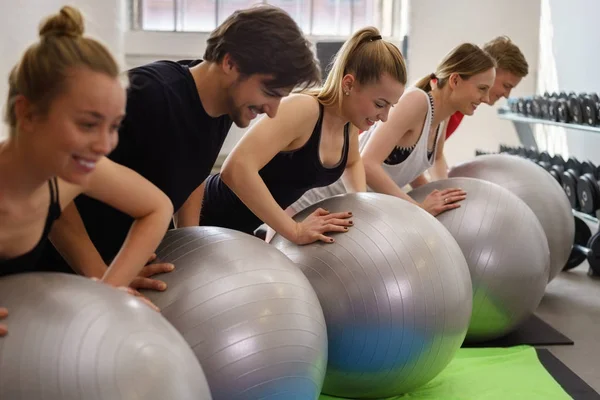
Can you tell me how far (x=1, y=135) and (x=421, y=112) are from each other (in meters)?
1.67

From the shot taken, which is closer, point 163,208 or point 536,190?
point 163,208

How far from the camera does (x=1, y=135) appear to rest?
143 cm

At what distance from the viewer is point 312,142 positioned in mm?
2193

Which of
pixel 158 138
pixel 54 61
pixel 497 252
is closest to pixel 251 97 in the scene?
pixel 158 138

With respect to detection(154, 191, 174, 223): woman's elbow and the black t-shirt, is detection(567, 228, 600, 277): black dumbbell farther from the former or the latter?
detection(154, 191, 174, 223): woman's elbow

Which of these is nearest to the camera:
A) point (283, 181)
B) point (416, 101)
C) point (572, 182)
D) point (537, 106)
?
point (283, 181)

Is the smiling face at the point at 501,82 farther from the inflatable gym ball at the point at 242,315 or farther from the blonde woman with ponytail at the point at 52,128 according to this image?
the blonde woman with ponytail at the point at 52,128

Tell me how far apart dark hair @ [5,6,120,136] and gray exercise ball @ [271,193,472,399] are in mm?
948

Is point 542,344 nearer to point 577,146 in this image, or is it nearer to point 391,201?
point 391,201

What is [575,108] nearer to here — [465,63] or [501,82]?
[501,82]

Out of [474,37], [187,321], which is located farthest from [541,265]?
[474,37]

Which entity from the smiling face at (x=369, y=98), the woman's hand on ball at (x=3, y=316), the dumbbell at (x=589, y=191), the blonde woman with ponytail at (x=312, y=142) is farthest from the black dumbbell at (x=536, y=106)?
the woman's hand on ball at (x=3, y=316)

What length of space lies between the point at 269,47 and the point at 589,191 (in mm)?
2929

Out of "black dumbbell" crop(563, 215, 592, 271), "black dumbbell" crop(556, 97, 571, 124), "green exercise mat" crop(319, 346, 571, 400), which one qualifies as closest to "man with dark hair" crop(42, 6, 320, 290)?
"green exercise mat" crop(319, 346, 571, 400)
